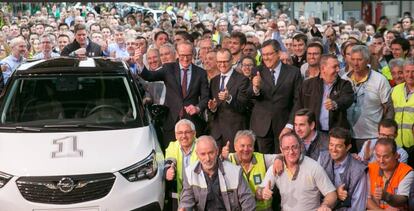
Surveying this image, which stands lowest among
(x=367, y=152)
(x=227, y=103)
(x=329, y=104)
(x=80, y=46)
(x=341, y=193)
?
(x=341, y=193)

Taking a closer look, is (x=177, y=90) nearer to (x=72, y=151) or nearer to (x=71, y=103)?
(x=71, y=103)

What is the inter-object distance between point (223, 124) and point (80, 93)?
1.93m

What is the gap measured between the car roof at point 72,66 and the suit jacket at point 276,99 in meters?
1.64

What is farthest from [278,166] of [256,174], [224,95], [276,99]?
[276,99]

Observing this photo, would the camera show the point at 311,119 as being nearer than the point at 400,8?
Yes

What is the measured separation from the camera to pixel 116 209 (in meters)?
7.28

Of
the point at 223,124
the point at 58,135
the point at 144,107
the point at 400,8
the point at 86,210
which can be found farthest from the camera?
the point at 400,8

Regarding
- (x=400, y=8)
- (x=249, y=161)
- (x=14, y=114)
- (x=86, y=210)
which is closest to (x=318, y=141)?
(x=249, y=161)

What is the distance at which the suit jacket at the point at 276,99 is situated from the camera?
31.1ft

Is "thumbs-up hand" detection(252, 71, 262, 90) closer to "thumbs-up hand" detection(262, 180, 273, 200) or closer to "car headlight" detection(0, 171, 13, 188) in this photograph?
"thumbs-up hand" detection(262, 180, 273, 200)

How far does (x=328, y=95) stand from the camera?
29.3 ft

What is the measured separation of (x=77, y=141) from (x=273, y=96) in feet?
8.85

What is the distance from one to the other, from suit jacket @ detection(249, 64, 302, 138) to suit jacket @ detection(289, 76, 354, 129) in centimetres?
28

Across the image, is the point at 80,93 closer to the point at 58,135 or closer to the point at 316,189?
the point at 58,135
